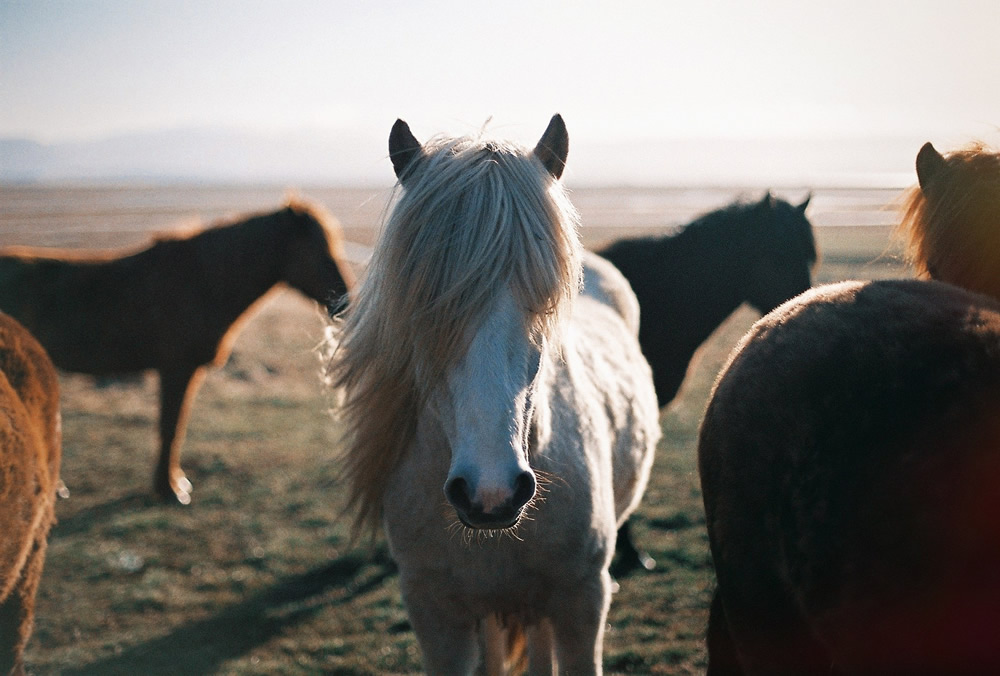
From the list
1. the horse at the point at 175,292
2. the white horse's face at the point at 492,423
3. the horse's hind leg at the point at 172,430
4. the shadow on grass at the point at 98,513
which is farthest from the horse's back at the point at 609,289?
the shadow on grass at the point at 98,513

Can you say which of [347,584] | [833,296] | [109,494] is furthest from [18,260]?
[833,296]

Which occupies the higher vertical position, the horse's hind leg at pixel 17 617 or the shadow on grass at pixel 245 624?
the horse's hind leg at pixel 17 617

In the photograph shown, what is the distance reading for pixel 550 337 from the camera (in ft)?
6.03

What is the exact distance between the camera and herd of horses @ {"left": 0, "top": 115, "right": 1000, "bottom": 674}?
122cm

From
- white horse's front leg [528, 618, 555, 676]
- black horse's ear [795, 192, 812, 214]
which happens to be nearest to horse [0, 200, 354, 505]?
black horse's ear [795, 192, 812, 214]

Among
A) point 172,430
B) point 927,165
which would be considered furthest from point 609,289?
point 172,430

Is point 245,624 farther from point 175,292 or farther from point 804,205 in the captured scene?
point 804,205

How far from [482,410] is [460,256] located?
0.41 m

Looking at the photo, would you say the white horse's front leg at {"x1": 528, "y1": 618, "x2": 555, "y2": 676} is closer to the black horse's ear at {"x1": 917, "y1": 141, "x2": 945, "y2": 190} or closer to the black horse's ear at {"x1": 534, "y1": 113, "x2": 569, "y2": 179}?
the black horse's ear at {"x1": 534, "y1": 113, "x2": 569, "y2": 179}

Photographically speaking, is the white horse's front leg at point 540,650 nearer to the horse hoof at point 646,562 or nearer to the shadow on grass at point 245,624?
the shadow on grass at point 245,624

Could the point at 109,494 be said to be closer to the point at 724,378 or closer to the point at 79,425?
the point at 79,425

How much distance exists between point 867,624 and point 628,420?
1740 millimetres

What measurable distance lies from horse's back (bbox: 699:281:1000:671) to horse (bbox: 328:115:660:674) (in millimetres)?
556

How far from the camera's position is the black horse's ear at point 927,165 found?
7.55 ft
